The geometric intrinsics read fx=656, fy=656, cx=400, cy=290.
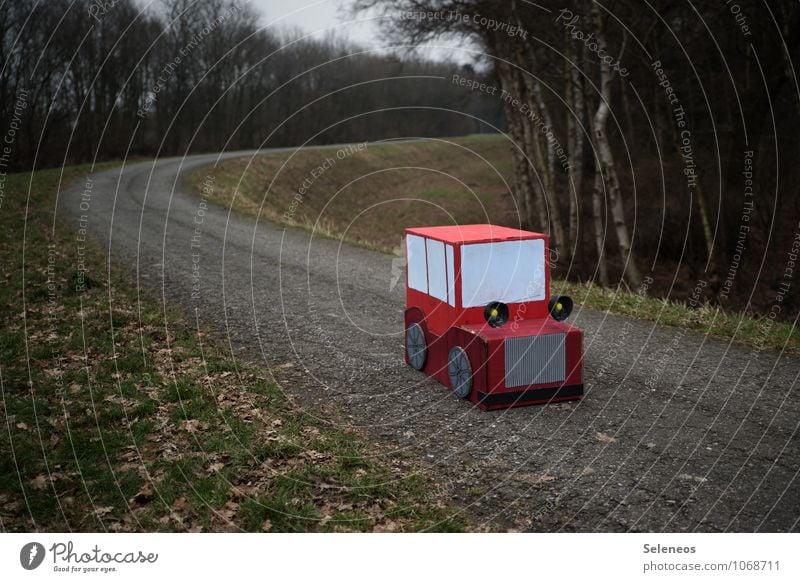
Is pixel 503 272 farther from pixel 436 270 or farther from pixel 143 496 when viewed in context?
pixel 143 496

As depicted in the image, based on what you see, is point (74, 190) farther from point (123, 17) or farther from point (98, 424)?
point (98, 424)

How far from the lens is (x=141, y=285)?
1251cm

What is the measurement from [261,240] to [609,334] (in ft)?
36.6

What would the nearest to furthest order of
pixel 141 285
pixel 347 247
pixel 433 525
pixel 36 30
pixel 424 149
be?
pixel 433 525 < pixel 141 285 < pixel 347 247 < pixel 36 30 < pixel 424 149

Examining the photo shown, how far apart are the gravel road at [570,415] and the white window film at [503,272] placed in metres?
1.28

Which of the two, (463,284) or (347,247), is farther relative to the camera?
(347,247)

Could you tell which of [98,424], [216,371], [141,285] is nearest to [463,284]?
[216,371]

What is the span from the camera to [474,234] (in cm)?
748

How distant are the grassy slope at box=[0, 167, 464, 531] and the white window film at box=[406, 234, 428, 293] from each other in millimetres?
2123

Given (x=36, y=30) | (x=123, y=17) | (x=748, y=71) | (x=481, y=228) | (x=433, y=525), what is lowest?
(x=433, y=525)

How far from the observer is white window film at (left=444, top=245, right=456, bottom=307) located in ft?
23.5
